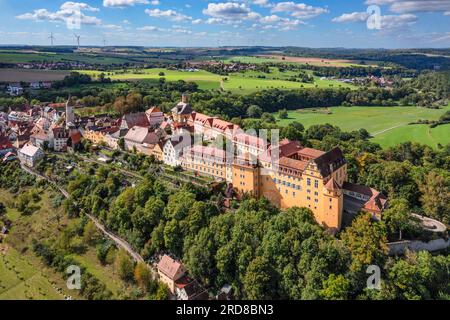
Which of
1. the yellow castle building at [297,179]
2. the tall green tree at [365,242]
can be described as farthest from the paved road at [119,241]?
the tall green tree at [365,242]

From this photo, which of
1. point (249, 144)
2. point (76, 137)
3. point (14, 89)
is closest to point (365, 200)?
point (249, 144)

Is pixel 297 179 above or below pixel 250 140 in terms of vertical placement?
below

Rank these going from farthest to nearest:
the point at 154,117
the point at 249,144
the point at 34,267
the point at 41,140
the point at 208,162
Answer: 1. the point at 154,117
2. the point at 41,140
3. the point at 249,144
4. the point at 208,162
5. the point at 34,267

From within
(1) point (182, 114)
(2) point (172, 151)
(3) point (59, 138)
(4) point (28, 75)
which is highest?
(4) point (28, 75)

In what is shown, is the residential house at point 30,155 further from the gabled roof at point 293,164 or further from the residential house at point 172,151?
the gabled roof at point 293,164

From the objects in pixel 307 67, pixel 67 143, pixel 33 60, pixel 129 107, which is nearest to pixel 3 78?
pixel 33 60

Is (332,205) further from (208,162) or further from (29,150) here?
(29,150)
